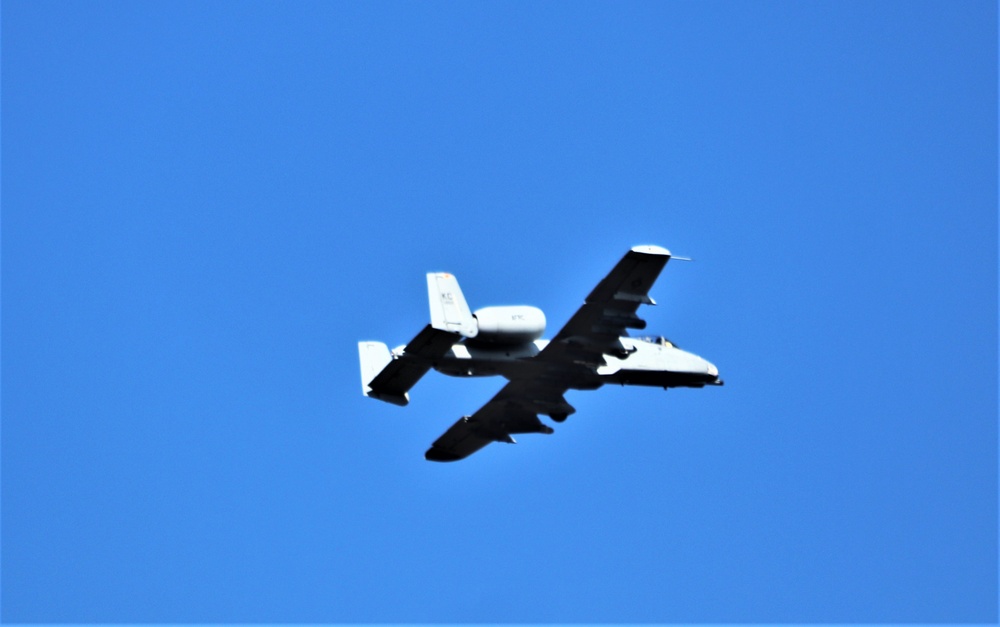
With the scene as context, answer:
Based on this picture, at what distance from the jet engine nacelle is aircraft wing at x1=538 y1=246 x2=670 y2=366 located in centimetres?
178

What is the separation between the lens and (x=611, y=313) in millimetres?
56094

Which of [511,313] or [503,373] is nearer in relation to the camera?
[511,313]

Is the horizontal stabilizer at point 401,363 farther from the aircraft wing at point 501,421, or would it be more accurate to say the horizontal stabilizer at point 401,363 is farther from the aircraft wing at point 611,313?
the aircraft wing at point 501,421

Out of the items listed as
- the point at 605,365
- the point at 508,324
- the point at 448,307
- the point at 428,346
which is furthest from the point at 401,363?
the point at 605,365

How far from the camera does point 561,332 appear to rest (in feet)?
190

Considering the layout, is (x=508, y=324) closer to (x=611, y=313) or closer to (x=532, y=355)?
(x=532, y=355)

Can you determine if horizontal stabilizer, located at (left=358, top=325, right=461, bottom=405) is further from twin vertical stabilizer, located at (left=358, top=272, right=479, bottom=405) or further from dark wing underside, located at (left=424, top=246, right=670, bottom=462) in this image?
dark wing underside, located at (left=424, top=246, right=670, bottom=462)

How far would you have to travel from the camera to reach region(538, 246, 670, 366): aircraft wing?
2125 inches

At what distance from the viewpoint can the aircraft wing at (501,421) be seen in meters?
62.4

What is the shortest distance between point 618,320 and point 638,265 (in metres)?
3.07

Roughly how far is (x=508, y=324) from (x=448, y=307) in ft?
7.50

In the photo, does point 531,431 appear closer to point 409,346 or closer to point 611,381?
point 611,381

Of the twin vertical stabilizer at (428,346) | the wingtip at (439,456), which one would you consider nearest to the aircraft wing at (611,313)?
the twin vertical stabilizer at (428,346)

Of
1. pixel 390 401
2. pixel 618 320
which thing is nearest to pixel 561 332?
pixel 618 320
